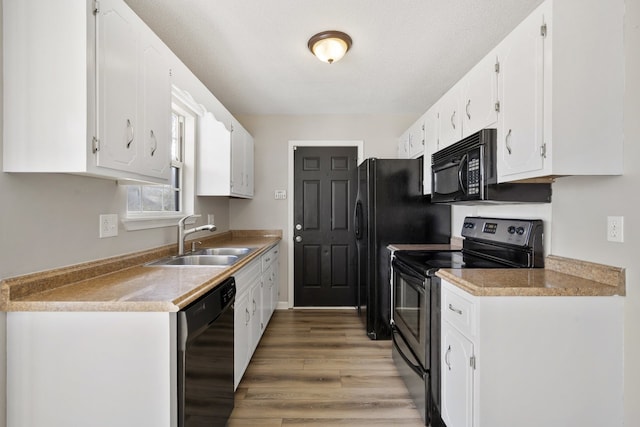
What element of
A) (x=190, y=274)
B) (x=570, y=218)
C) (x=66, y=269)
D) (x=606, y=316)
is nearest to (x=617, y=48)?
(x=570, y=218)

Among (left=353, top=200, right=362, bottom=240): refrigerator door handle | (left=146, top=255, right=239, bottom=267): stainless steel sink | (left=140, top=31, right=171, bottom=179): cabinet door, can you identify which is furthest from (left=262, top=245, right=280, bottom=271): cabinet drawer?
(left=140, top=31, right=171, bottom=179): cabinet door

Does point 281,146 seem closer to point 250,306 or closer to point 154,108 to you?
Result: point 250,306

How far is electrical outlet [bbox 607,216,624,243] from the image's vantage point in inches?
54.1

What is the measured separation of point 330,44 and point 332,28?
0.34 ft

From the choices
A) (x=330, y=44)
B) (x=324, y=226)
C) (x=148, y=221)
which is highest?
(x=330, y=44)

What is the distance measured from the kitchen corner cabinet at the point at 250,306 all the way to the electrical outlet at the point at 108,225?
0.70m

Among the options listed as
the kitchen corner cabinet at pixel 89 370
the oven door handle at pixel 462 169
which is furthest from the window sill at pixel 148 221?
the oven door handle at pixel 462 169

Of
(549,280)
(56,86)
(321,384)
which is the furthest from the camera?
(321,384)

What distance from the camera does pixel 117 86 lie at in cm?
130

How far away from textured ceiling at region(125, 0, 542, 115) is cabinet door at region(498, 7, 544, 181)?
46cm

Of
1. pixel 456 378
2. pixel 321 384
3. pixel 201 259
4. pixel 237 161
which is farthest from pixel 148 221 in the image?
pixel 456 378

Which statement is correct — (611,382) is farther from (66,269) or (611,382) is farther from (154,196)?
(154,196)

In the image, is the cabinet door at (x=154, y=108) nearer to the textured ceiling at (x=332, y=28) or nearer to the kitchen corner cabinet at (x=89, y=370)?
the textured ceiling at (x=332, y=28)

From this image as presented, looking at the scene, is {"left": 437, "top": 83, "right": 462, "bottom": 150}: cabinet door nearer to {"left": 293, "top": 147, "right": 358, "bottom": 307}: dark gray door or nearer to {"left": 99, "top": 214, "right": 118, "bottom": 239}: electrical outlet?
{"left": 293, "top": 147, "right": 358, "bottom": 307}: dark gray door
